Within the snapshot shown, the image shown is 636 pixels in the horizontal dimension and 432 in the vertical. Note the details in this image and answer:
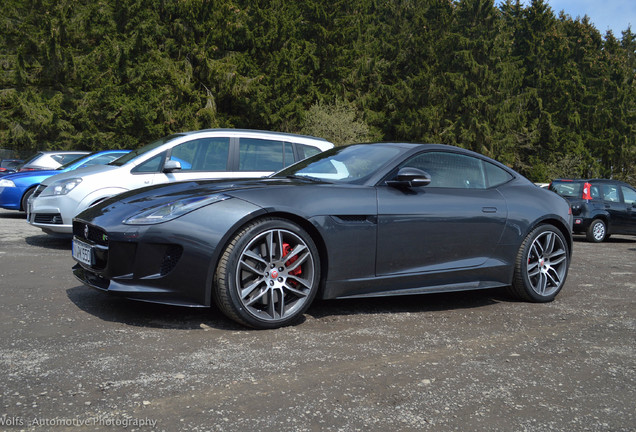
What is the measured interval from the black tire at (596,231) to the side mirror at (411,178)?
36.1ft

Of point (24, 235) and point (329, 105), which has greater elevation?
point (329, 105)

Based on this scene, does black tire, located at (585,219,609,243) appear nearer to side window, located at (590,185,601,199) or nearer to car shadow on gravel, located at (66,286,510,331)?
side window, located at (590,185,601,199)

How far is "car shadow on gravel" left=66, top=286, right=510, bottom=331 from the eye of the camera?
4.06m

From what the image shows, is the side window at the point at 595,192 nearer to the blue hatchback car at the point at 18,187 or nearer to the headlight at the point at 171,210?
the blue hatchback car at the point at 18,187

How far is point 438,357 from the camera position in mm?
3529

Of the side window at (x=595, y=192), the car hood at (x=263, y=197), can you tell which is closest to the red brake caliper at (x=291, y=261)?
the car hood at (x=263, y=197)

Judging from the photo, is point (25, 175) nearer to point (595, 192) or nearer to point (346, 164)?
point (346, 164)

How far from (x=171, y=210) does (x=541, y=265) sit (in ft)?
11.0

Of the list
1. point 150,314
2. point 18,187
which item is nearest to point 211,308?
point 150,314

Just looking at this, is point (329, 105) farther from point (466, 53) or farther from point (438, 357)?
point (438, 357)

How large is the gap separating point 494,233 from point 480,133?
1683 inches

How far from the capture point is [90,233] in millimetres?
4219

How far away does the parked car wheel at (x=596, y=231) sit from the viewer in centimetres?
1409

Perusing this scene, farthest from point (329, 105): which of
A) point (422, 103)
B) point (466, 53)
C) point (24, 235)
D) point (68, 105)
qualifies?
point (24, 235)
